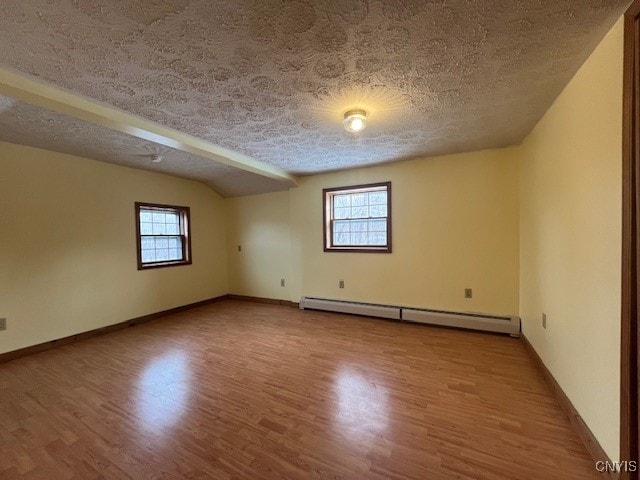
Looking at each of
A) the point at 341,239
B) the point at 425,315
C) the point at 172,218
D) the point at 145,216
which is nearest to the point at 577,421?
the point at 425,315

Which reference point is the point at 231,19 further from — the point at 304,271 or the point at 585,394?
the point at 304,271

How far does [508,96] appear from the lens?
6.68 ft

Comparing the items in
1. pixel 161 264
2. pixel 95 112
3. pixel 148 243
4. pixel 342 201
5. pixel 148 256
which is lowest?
pixel 161 264

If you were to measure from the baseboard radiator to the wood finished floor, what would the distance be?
0.58 ft

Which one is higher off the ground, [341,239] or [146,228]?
[146,228]

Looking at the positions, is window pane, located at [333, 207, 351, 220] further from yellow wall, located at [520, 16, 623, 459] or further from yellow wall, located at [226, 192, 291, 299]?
yellow wall, located at [520, 16, 623, 459]

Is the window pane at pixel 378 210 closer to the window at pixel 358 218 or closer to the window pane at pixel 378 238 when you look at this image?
the window at pixel 358 218

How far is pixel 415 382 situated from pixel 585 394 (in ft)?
3.53

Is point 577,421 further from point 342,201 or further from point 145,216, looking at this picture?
point 145,216

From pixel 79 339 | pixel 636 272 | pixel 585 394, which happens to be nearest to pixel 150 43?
pixel 636 272

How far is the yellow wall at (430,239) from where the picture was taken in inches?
132

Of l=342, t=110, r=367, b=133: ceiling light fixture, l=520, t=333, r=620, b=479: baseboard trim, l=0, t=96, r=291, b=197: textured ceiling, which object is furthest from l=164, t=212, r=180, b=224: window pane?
l=520, t=333, r=620, b=479: baseboard trim

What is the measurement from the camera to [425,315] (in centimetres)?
369

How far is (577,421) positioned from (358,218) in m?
3.24
